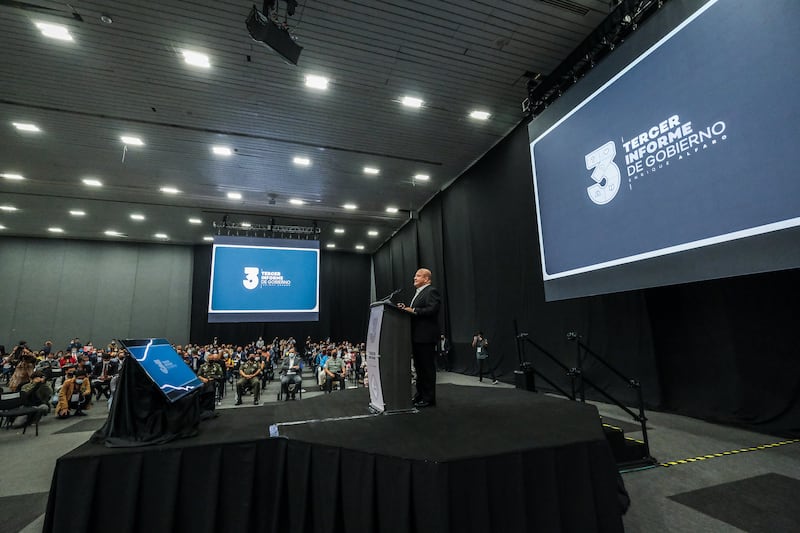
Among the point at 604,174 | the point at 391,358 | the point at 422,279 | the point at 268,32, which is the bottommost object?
the point at 391,358

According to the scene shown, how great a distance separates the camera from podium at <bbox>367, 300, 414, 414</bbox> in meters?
2.60

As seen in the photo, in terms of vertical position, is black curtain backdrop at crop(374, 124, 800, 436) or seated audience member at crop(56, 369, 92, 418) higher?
black curtain backdrop at crop(374, 124, 800, 436)

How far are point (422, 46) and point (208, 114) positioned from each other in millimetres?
4259

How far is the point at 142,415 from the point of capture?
2080 millimetres

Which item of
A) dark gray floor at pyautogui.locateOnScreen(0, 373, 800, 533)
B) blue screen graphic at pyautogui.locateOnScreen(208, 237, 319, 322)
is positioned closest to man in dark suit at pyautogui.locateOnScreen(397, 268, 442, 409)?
dark gray floor at pyautogui.locateOnScreen(0, 373, 800, 533)

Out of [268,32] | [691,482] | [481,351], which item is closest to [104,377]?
[268,32]

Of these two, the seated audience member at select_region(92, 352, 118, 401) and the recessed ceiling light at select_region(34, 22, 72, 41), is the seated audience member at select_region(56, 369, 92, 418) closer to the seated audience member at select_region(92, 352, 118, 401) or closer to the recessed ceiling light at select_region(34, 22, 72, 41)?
the seated audience member at select_region(92, 352, 118, 401)

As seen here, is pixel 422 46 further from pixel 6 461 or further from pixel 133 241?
pixel 133 241

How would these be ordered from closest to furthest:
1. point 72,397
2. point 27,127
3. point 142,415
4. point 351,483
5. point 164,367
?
1. point 351,483
2. point 142,415
3. point 164,367
4. point 72,397
5. point 27,127

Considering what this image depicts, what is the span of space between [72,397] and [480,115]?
937cm

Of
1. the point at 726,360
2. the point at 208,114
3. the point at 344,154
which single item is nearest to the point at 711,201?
the point at 726,360

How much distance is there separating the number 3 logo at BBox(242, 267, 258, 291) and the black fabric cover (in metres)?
8.28

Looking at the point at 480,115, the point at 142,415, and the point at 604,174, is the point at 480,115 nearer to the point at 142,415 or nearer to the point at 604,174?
the point at 604,174

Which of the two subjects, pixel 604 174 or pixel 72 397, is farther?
pixel 72 397
